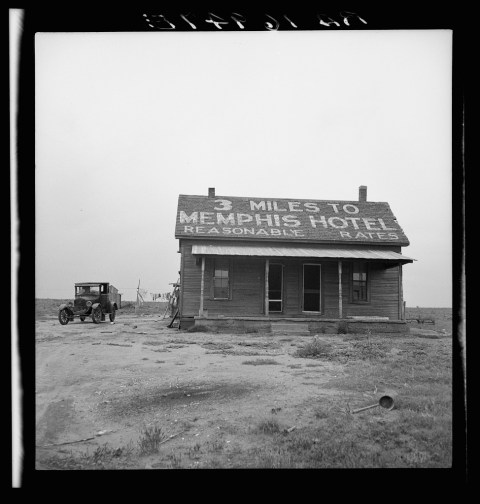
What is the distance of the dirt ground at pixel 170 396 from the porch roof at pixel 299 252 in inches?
224

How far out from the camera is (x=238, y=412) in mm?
5938

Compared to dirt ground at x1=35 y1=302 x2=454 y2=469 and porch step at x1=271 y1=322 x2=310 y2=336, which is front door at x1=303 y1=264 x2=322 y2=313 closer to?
porch step at x1=271 y1=322 x2=310 y2=336

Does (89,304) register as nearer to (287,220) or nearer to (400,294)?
(287,220)

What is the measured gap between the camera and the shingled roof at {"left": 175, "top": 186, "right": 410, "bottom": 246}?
19.3m

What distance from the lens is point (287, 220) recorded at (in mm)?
20656

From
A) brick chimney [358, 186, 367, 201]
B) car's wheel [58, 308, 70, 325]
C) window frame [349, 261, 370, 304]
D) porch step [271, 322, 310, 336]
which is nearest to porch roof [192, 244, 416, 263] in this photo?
window frame [349, 261, 370, 304]

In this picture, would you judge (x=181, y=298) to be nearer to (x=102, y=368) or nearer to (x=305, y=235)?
(x=305, y=235)

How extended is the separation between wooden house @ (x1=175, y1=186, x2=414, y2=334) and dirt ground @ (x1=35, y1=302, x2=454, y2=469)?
5.66 m

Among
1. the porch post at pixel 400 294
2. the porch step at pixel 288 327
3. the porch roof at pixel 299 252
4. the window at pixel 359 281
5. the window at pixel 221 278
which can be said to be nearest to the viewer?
the porch step at pixel 288 327

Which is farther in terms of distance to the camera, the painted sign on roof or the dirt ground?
the painted sign on roof

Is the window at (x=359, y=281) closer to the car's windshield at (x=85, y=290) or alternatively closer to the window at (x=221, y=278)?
the window at (x=221, y=278)

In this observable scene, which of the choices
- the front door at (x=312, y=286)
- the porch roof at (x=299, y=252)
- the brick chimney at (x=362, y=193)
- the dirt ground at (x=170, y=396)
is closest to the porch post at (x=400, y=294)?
the porch roof at (x=299, y=252)

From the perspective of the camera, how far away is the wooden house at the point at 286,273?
Answer: 17.4 meters

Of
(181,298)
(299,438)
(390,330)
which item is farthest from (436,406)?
(181,298)
